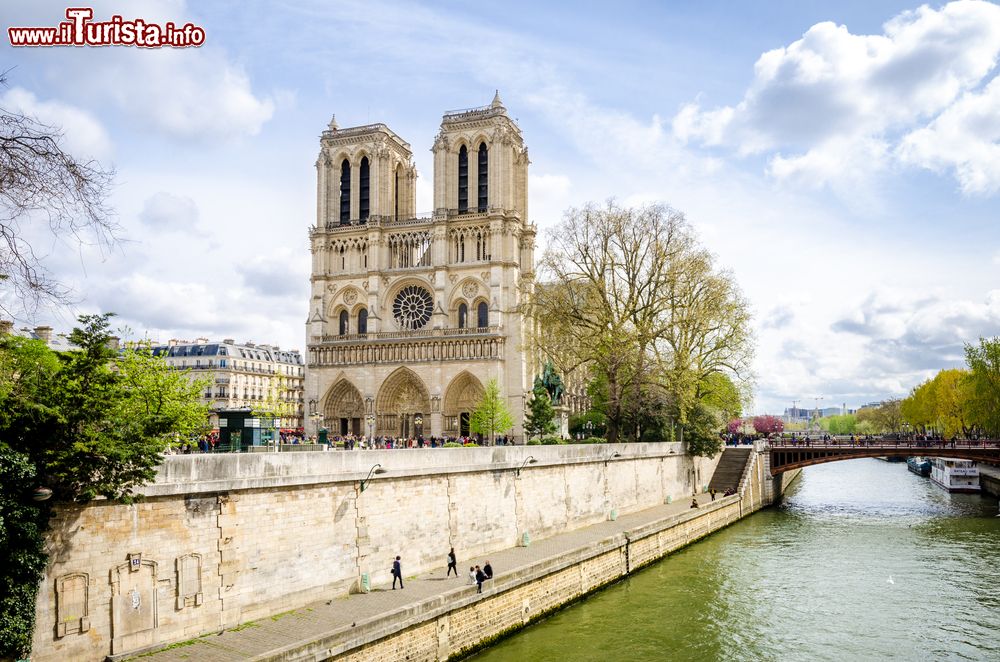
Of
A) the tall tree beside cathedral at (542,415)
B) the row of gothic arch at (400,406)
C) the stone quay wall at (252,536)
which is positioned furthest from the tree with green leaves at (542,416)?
the stone quay wall at (252,536)

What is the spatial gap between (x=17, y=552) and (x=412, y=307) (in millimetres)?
45262

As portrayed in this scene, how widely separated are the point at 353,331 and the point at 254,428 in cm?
3498

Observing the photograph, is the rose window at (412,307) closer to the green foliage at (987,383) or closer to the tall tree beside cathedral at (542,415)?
the tall tree beside cathedral at (542,415)

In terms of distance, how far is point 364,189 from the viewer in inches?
2306

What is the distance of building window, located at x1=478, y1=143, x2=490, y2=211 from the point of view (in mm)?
55344

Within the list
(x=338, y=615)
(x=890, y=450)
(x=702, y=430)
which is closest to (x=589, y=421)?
(x=702, y=430)

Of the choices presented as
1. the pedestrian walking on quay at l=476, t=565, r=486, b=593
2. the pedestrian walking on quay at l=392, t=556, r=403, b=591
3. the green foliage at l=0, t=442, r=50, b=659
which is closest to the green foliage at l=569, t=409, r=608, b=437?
the pedestrian walking on quay at l=392, t=556, r=403, b=591

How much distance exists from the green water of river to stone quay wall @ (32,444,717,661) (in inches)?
121

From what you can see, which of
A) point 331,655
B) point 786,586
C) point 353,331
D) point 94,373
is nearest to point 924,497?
point 786,586

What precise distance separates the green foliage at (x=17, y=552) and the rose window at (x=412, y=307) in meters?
44.2

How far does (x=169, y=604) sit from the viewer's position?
13.4m

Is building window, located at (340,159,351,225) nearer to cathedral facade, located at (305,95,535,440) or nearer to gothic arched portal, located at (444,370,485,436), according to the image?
cathedral facade, located at (305,95,535,440)

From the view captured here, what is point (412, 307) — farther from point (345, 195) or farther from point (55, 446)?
point (55, 446)

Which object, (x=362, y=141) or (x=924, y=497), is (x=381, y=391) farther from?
(x=924, y=497)
